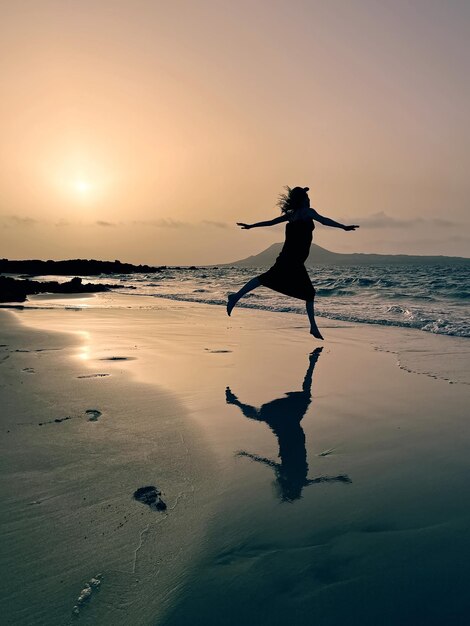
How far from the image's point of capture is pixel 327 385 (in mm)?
4770

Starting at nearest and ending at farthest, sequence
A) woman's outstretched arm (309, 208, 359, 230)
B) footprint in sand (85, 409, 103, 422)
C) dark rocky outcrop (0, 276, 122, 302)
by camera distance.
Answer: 1. footprint in sand (85, 409, 103, 422)
2. woman's outstretched arm (309, 208, 359, 230)
3. dark rocky outcrop (0, 276, 122, 302)

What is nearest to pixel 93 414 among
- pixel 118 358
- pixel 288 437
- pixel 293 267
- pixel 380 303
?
pixel 288 437

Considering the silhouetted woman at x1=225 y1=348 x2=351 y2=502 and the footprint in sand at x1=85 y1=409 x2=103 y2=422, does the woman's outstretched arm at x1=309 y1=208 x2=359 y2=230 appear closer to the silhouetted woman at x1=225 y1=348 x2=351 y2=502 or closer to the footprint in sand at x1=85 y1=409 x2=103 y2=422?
the silhouetted woman at x1=225 y1=348 x2=351 y2=502

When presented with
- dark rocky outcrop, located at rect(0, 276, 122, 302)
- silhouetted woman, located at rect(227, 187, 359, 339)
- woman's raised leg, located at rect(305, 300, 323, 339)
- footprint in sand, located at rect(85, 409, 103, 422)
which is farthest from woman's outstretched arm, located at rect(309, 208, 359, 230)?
dark rocky outcrop, located at rect(0, 276, 122, 302)

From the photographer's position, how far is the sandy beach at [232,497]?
5.06ft

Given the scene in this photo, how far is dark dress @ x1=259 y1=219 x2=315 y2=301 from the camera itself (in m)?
7.78

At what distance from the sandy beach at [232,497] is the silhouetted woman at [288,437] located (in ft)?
0.05

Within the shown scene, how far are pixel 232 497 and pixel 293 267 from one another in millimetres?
5896

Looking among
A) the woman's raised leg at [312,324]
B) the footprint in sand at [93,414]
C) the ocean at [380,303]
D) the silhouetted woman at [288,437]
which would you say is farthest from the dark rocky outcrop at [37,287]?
the silhouetted woman at [288,437]

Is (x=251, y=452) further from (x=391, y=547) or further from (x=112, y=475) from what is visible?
(x=391, y=547)

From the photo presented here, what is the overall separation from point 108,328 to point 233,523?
719cm

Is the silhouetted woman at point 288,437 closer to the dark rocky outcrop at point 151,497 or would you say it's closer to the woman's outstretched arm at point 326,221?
the dark rocky outcrop at point 151,497

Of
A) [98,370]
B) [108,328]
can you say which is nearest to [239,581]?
[98,370]

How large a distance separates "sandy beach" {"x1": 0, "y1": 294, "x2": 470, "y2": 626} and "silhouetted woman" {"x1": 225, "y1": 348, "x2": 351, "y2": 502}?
0.02 meters
